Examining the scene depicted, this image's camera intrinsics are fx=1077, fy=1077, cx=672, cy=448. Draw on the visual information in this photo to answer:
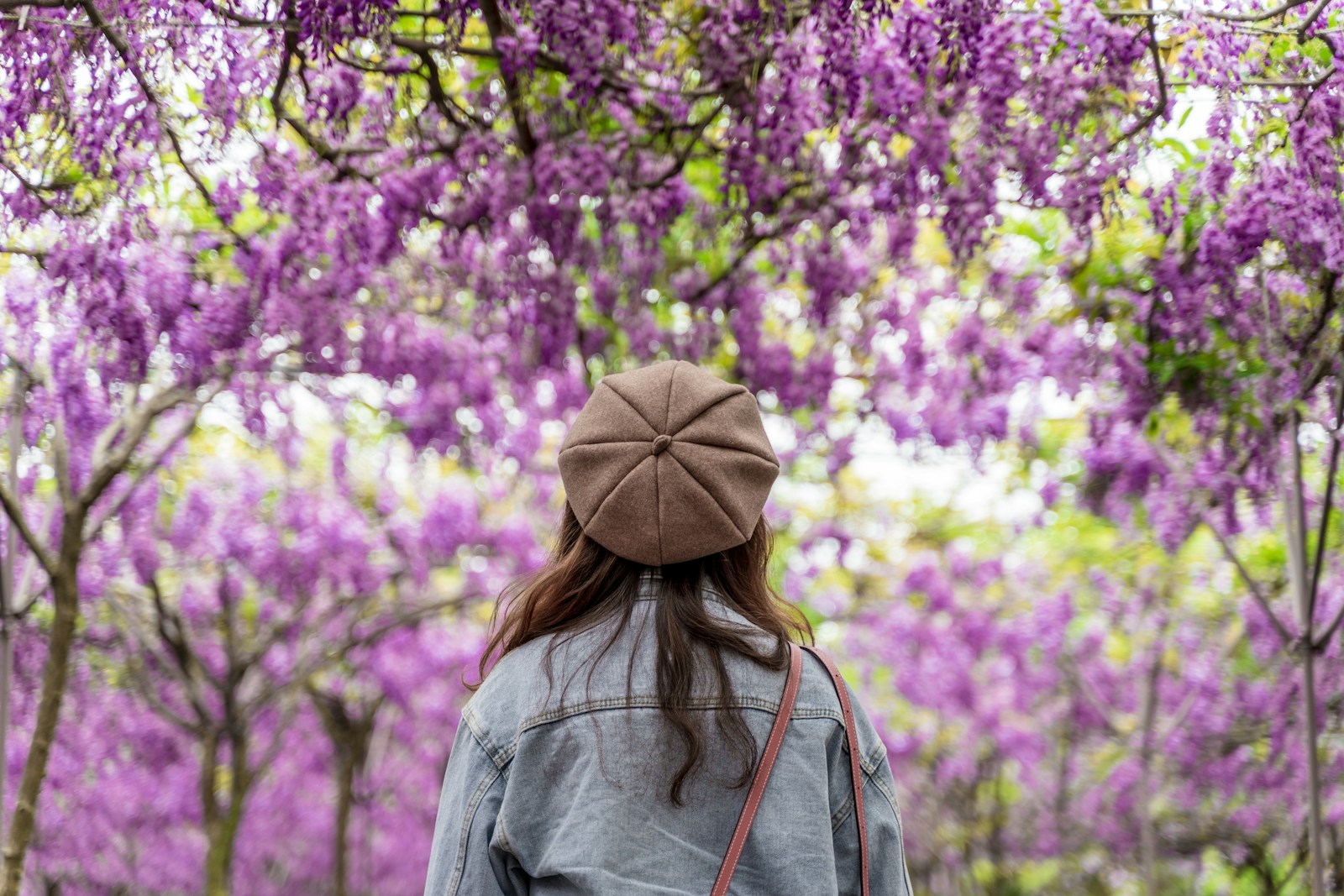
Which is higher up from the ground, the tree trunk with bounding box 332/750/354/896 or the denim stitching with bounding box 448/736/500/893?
the denim stitching with bounding box 448/736/500/893

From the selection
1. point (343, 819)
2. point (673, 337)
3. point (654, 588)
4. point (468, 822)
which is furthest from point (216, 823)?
point (654, 588)

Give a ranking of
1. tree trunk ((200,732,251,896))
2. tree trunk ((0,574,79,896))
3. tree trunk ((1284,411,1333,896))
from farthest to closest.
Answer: tree trunk ((200,732,251,896)) → tree trunk ((1284,411,1333,896)) → tree trunk ((0,574,79,896))

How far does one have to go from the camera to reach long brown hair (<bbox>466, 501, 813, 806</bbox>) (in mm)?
1623

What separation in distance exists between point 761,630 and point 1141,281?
3.56 meters

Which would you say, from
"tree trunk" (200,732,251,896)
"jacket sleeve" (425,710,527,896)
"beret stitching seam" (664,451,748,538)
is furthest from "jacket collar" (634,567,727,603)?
"tree trunk" (200,732,251,896)

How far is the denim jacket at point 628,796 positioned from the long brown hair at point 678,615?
0.07 ft

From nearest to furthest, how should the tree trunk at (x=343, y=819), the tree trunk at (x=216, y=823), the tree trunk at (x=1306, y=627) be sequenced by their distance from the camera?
the tree trunk at (x=1306, y=627), the tree trunk at (x=216, y=823), the tree trunk at (x=343, y=819)

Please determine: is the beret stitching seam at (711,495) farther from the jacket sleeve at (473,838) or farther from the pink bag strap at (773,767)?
the jacket sleeve at (473,838)

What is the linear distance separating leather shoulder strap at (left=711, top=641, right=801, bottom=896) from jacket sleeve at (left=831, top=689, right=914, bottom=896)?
0.13ft

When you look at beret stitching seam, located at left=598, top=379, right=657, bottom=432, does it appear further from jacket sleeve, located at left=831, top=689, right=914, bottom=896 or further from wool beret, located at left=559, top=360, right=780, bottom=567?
jacket sleeve, located at left=831, top=689, right=914, bottom=896

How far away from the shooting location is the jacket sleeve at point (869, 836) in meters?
1.71

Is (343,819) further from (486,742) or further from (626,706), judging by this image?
(626,706)

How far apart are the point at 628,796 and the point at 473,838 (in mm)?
259

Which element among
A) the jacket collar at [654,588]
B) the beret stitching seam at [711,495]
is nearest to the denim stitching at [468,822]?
the jacket collar at [654,588]
